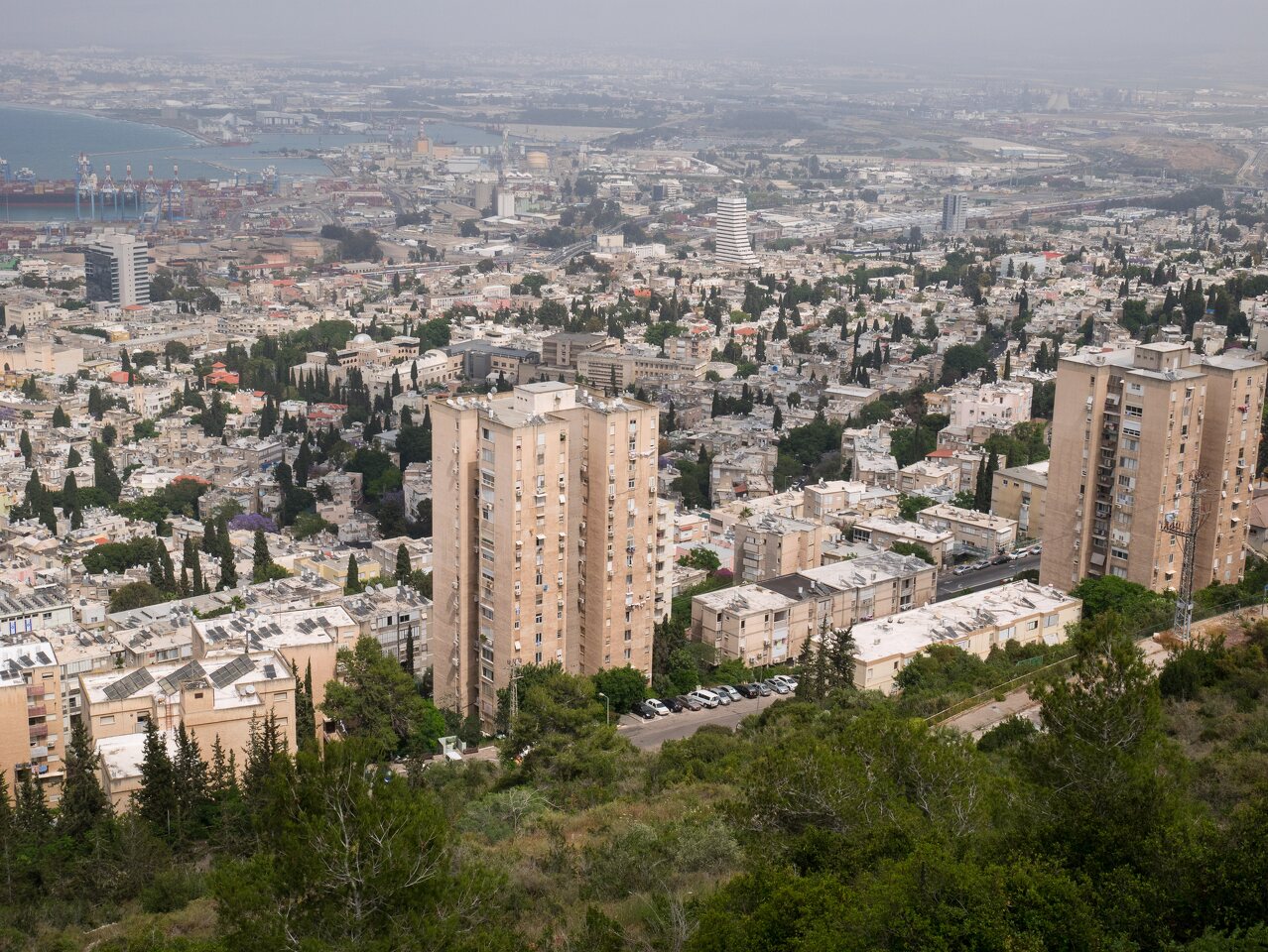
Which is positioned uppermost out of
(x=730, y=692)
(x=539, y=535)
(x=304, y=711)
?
(x=539, y=535)

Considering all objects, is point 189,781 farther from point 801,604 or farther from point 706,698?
point 801,604

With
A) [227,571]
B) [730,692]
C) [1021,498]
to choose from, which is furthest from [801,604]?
[227,571]

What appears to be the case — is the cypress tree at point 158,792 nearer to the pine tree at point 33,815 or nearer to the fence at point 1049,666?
the pine tree at point 33,815

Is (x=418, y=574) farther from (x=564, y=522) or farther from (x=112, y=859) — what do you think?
(x=112, y=859)

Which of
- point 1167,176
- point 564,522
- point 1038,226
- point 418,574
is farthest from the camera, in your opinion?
point 1167,176

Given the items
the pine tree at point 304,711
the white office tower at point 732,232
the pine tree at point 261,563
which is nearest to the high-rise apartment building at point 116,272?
the white office tower at point 732,232

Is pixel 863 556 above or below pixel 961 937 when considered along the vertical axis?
below

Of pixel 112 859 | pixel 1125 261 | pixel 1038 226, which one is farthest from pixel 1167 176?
pixel 112 859
